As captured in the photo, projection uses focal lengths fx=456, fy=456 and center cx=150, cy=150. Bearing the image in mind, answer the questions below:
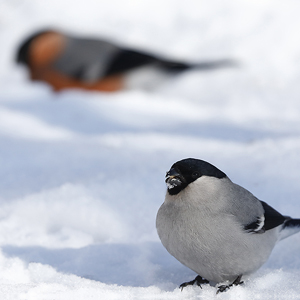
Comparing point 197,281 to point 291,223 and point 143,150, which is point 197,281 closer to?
point 291,223

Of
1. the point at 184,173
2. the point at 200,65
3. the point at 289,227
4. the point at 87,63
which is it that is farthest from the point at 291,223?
the point at 87,63

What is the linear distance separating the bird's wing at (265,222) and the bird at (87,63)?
12.7 feet

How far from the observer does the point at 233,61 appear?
550cm

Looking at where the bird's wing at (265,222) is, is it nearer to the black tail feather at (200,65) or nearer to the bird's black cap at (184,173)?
the bird's black cap at (184,173)

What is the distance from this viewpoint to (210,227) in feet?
5.02

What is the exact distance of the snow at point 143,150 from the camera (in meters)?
1.78

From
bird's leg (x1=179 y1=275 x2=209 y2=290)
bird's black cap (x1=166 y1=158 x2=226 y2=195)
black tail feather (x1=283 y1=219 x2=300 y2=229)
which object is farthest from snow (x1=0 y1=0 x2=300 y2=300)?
bird's black cap (x1=166 y1=158 x2=226 y2=195)

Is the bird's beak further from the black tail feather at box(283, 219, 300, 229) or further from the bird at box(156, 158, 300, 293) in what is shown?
the black tail feather at box(283, 219, 300, 229)

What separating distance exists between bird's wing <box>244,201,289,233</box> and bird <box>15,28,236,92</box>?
388 centimetres

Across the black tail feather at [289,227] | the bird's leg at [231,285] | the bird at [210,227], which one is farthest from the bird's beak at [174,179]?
the black tail feather at [289,227]

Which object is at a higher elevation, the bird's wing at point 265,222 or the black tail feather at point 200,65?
the black tail feather at point 200,65

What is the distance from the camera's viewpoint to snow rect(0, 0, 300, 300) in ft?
5.85

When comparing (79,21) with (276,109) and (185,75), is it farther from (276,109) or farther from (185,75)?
(276,109)

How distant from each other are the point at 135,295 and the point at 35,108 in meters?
3.05
